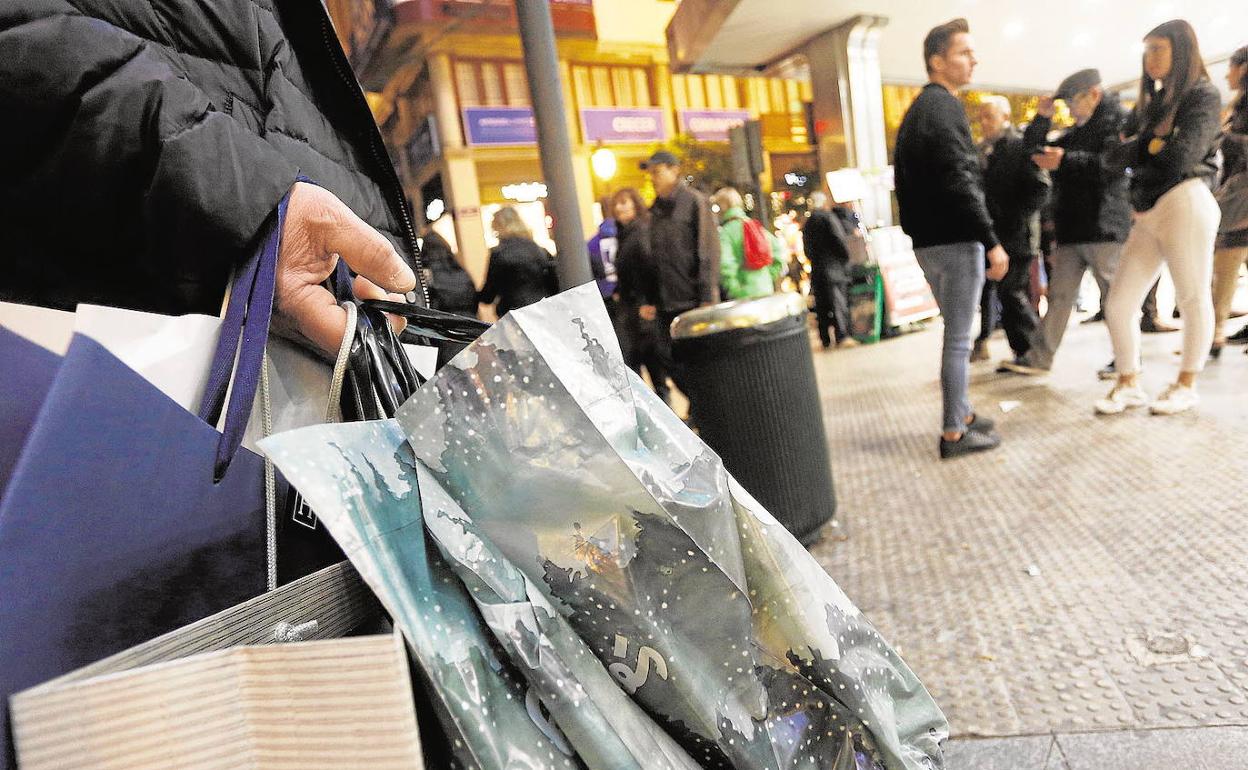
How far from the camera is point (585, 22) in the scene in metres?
17.2

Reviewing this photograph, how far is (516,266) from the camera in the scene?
4988 millimetres

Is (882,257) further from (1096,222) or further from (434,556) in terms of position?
(434,556)

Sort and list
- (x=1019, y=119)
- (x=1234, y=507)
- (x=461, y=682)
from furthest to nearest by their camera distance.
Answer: (x=1019, y=119)
(x=1234, y=507)
(x=461, y=682)

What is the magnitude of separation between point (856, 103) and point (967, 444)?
8.49 metres

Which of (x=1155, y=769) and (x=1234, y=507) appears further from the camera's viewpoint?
(x=1234, y=507)

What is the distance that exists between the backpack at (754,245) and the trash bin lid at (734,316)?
126 inches

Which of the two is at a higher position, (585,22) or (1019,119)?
(585,22)

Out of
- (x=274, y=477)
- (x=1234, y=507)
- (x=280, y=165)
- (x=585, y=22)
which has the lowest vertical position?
(x=1234, y=507)

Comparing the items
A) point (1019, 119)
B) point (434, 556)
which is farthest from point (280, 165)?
point (1019, 119)

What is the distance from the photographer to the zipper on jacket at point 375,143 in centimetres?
125

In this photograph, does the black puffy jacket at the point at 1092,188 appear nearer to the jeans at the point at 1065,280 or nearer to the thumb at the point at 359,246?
the jeans at the point at 1065,280

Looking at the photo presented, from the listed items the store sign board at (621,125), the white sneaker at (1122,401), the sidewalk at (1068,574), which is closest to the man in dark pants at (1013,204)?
the sidewalk at (1068,574)

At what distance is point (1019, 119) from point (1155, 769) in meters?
19.0

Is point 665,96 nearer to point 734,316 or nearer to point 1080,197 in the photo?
point 1080,197
